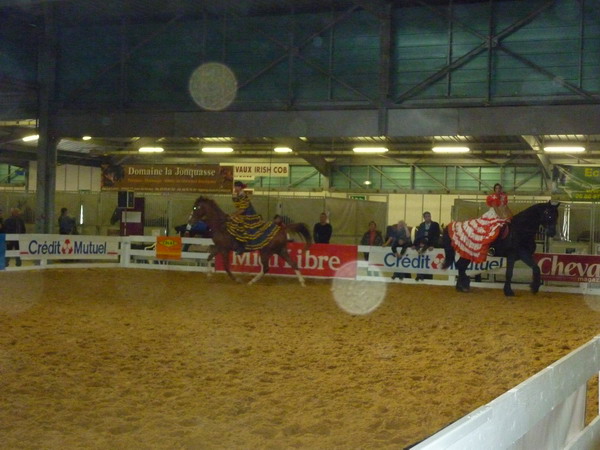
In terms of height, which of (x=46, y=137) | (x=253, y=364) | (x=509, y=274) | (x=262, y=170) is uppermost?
(x=46, y=137)

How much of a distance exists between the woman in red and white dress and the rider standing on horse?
3.93 m

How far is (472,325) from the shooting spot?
39.0 ft

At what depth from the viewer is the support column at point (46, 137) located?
22.9 metres

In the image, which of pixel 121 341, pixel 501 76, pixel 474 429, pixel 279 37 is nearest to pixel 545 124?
pixel 501 76

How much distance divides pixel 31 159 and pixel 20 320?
86.0ft

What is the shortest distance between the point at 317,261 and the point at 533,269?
5.13 m

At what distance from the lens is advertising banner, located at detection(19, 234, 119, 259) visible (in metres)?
19.8

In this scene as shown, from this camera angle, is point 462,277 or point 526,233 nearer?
point 526,233

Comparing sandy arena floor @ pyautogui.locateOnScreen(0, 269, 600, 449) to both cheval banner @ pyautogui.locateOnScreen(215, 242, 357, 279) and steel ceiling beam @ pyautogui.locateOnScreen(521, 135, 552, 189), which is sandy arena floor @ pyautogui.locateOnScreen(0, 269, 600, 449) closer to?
cheval banner @ pyautogui.locateOnScreen(215, 242, 357, 279)

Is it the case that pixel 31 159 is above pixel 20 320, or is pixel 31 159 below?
above

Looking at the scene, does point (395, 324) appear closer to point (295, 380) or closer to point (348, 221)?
point (295, 380)

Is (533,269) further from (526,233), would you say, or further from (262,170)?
(262,170)

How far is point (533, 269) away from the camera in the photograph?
16.6 meters

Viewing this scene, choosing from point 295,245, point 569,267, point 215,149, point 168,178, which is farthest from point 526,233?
point 215,149
